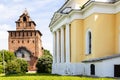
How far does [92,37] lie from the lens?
109 feet

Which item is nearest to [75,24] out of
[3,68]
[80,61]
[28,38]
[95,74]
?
[80,61]

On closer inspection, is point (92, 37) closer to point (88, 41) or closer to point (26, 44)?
point (88, 41)

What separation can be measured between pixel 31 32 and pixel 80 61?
52.6 meters

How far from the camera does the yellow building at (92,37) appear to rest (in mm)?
29987

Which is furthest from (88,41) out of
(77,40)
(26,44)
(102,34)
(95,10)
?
(26,44)

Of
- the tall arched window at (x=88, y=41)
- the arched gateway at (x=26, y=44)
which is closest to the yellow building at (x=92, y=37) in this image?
the tall arched window at (x=88, y=41)

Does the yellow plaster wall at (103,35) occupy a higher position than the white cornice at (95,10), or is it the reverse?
the white cornice at (95,10)

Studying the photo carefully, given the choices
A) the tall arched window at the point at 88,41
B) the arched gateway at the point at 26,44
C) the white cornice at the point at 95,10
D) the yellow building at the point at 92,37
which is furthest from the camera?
the arched gateway at the point at 26,44

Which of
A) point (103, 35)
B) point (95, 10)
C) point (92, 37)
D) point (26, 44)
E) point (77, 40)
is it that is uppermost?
point (95, 10)

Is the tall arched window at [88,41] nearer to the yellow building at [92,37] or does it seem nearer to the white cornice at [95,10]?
the yellow building at [92,37]

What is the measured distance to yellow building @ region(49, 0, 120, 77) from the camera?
29987mm

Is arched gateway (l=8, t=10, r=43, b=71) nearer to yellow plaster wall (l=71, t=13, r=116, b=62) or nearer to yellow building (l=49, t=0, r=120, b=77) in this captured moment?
yellow building (l=49, t=0, r=120, b=77)

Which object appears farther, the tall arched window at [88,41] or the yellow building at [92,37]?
the tall arched window at [88,41]

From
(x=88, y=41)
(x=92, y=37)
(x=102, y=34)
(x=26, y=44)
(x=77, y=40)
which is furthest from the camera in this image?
(x=26, y=44)
